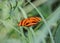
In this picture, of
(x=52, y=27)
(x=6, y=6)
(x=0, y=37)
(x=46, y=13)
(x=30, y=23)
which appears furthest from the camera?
(x=46, y=13)

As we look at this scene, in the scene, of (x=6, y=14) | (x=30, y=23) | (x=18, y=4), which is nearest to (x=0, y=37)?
(x=6, y=14)

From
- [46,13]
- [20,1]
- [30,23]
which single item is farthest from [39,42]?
[46,13]

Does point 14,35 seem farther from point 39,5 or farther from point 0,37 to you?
point 39,5

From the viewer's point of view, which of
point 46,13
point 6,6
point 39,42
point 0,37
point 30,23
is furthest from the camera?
point 46,13

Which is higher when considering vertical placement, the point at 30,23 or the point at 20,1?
the point at 20,1

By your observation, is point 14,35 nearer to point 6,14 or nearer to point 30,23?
point 6,14

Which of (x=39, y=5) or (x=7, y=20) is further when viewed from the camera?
(x=39, y=5)

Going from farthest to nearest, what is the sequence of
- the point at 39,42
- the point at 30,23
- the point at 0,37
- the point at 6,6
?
the point at 0,37 < the point at 6,6 < the point at 39,42 < the point at 30,23

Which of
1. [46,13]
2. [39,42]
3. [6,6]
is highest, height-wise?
[46,13]

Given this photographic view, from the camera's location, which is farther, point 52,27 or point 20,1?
point 52,27
